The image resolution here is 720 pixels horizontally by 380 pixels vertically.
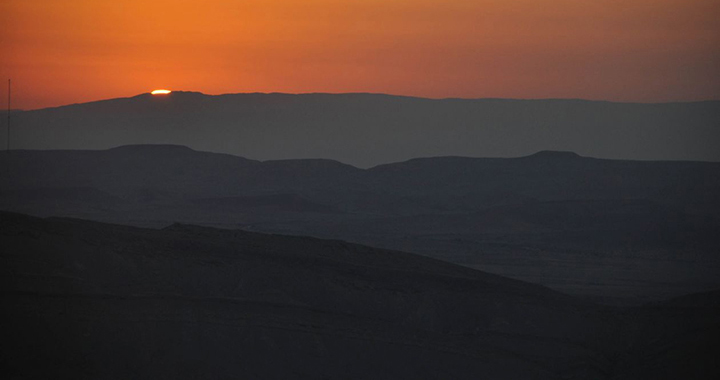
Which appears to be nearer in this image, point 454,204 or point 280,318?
point 280,318

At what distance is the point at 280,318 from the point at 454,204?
62536 millimetres

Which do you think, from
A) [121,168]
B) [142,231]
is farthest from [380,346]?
[121,168]

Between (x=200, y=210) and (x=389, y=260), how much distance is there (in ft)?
158

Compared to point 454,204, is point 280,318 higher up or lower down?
lower down

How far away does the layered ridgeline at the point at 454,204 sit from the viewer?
174 feet

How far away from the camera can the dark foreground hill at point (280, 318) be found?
770 inches

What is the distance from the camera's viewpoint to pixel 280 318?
22.2 meters

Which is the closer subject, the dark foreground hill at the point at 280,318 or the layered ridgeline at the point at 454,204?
the dark foreground hill at the point at 280,318

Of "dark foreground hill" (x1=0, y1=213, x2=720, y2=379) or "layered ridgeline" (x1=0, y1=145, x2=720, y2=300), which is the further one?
"layered ridgeline" (x1=0, y1=145, x2=720, y2=300)

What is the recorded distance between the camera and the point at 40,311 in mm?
19594

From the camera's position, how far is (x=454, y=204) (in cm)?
8412

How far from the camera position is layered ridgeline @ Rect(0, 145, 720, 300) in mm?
53031

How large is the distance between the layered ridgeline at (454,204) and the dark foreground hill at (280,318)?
1361 cm

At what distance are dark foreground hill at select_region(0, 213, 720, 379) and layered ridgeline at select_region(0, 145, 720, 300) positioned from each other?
13.6 meters
